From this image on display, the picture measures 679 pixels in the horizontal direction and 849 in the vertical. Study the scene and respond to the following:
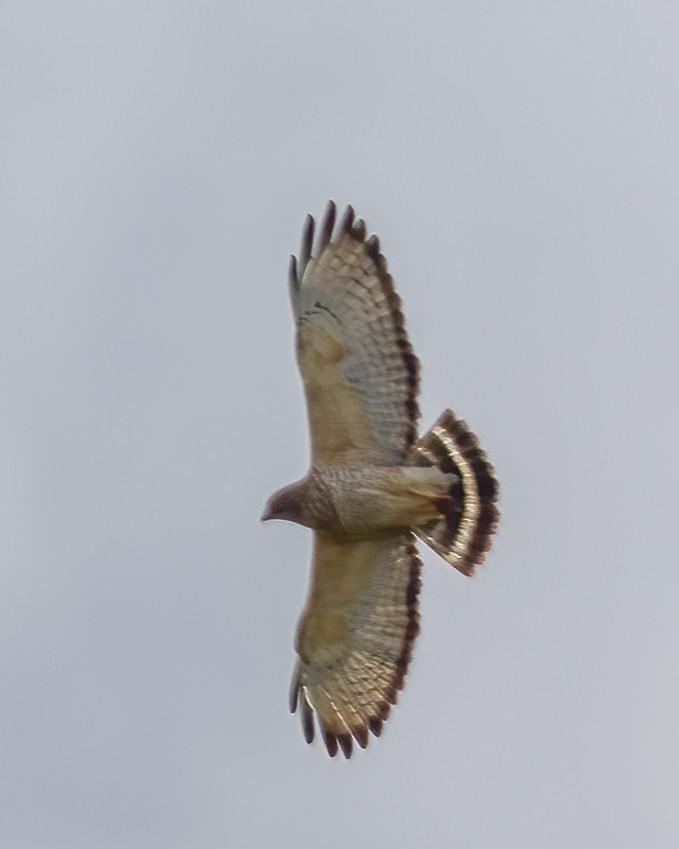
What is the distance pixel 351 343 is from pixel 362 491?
999mm

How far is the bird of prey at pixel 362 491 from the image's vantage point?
14797 millimetres

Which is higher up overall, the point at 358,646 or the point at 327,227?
the point at 327,227

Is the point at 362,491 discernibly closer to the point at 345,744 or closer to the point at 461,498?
the point at 461,498

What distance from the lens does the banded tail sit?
1541 cm

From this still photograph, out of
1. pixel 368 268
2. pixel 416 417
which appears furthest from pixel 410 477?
pixel 368 268

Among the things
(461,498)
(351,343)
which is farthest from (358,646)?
(351,343)

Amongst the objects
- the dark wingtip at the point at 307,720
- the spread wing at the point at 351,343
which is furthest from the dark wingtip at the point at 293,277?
the dark wingtip at the point at 307,720

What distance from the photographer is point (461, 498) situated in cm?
1550

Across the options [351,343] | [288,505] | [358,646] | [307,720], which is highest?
[351,343]

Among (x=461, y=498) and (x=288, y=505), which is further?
(x=461, y=498)

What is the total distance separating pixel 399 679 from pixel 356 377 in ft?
7.59

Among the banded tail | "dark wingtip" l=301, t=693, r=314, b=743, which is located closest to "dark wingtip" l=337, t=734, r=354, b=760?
"dark wingtip" l=301, t=693, r=314, b=743

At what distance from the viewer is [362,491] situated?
14805 mm

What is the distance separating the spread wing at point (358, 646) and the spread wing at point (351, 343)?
930mm
